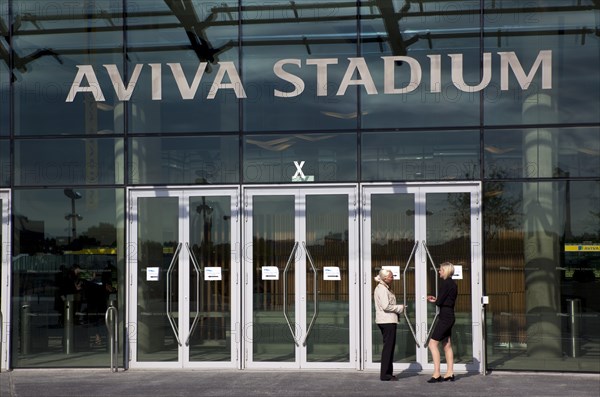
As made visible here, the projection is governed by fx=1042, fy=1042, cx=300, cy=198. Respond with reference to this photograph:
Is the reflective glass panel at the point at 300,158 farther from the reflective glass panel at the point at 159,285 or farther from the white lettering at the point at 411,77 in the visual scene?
the reflective glass panel at the point at 159,285

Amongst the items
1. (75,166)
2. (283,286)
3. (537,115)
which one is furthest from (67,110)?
(537,115)

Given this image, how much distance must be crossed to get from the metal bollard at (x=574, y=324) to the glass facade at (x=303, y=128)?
31mm

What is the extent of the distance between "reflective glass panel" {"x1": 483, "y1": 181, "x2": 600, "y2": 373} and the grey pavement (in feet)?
1.24

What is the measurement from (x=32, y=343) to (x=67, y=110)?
12.9ft

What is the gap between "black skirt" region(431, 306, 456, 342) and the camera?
49.9ft

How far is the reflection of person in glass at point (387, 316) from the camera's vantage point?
50.4 feet

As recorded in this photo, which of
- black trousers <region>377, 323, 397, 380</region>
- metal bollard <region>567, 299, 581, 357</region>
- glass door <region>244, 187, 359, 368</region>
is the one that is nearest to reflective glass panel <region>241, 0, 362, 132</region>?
glass door <region>244, 187, 359, 368</region>

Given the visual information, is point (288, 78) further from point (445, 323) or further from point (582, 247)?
point (582, 247)

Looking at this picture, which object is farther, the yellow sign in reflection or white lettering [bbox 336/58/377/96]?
white lettering [bbox 336/58/377/96]

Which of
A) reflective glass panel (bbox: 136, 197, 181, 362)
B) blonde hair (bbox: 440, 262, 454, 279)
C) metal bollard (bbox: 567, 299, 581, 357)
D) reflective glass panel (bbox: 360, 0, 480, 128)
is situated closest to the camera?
blonde hair (bbox: 440, 262, 454, 279)

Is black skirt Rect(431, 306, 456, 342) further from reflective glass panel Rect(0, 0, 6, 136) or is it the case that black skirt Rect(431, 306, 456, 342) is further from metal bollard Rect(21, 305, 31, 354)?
reflective glass panel Rect(0, 0, 6, 136)

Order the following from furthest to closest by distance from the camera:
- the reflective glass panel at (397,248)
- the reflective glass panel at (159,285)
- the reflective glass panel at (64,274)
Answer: the reflective glass panel at (64,274), the reflective glass panel at (159,285), the reflective glass panel at (397,248)

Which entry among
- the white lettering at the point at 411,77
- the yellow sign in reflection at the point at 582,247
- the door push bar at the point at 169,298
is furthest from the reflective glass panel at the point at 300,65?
the yellow sign in reflection at the point at 582,247

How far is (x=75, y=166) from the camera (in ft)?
56.9
